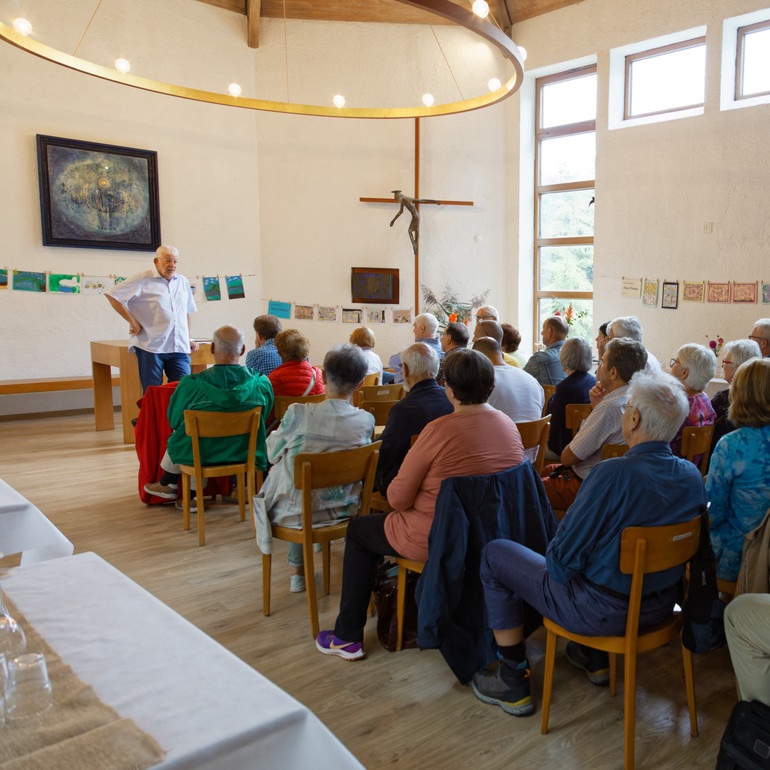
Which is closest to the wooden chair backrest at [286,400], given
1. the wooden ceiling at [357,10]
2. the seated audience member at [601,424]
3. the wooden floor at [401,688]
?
the wooden floor at [401,688]

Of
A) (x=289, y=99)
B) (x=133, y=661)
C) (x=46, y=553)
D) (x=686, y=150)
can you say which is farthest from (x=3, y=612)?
(x=289, y=99)

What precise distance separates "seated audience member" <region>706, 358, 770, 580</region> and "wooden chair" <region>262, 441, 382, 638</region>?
50.1 inches

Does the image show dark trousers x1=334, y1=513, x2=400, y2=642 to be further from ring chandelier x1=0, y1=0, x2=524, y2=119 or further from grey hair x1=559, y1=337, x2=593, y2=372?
ring chandelier x1=0, y1=0, x2=524, y2=119

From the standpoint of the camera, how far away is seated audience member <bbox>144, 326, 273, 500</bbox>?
13.0 feet

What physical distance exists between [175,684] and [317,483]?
1.58 metres

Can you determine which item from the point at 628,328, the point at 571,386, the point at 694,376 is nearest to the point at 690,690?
the point at 694,376

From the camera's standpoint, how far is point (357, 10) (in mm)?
8758

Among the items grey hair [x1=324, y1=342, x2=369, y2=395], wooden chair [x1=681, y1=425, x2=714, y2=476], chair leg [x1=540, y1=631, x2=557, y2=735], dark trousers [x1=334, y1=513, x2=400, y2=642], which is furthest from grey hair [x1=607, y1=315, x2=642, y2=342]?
chair leg [x1=540, y1=631, x2=557, y2=735]

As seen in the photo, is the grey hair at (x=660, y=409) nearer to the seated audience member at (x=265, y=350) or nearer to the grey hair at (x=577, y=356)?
the grey hair at (x=577, y=356)

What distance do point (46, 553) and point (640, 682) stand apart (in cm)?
202

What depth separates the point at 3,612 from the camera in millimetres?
1169

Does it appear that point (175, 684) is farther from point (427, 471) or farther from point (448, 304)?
point (448, 304)

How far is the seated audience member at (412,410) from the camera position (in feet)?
10.0

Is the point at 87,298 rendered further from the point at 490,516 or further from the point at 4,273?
the point at 490,516
